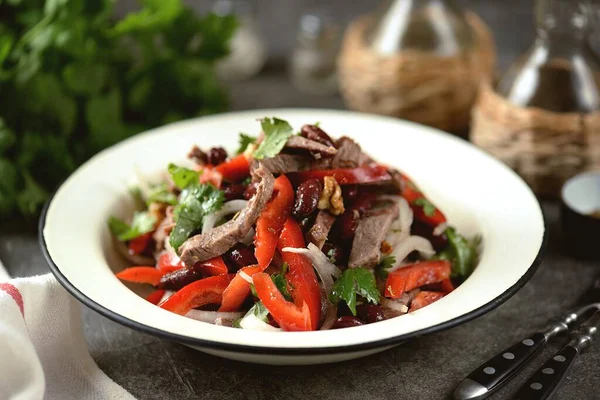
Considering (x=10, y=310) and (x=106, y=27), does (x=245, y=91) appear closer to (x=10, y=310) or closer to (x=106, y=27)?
(x=106, y=27)

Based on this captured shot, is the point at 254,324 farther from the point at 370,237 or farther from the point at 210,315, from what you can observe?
the point at 370,237

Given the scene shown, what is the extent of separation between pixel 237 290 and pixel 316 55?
3.27 metres

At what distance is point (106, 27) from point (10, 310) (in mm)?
2310

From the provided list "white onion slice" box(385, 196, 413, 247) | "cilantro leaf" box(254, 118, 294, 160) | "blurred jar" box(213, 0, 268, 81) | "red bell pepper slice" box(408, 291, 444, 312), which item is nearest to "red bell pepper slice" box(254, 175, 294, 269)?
"cilantro leaf" box(254, 118, 294, 160)

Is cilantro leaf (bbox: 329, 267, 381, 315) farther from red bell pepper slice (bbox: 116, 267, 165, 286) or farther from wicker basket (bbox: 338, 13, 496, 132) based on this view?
wicker basket (bbox: 338, 13, 496, 132)

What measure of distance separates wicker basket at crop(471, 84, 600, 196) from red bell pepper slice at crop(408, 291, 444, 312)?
1493 mm

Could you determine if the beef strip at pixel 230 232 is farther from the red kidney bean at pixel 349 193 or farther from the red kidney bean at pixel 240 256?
the red kidney bean at pixel 349 193

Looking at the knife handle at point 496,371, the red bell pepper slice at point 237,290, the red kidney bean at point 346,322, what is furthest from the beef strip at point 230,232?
the knife handle at point 496,371

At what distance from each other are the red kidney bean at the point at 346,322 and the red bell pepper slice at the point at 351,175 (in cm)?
61

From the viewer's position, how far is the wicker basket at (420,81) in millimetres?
4665

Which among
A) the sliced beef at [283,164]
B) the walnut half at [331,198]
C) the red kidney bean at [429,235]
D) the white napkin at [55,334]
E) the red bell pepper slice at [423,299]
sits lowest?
the white napkin at [55,334]

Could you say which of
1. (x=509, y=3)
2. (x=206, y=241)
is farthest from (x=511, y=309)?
(x=509, y=3)

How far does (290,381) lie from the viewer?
2775 millimetres

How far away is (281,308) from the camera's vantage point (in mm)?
2682
